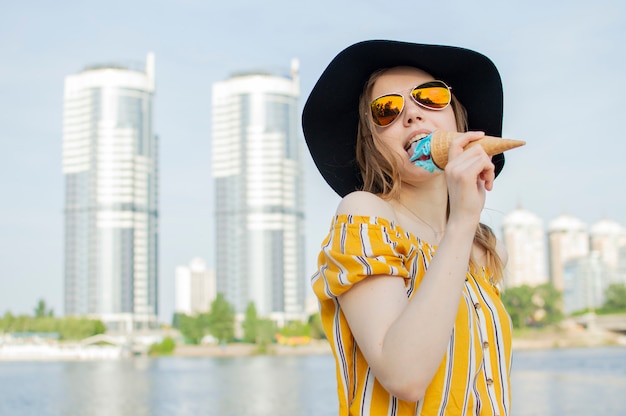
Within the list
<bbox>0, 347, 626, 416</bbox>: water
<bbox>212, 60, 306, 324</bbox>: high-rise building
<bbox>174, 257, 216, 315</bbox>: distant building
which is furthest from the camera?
<bbox>174, 257, 216, 315</bbox>: distant building

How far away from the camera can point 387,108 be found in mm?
1385

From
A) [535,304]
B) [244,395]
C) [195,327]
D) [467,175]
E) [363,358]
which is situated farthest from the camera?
[195,327]

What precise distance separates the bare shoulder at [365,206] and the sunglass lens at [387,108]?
0.16m

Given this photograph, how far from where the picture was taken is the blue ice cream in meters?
1.23

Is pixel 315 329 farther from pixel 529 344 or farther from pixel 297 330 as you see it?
pixel 529 344

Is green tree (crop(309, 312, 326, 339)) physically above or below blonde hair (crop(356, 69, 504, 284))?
below

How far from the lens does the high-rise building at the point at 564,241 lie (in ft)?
342

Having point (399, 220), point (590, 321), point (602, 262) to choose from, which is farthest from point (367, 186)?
point (602, 262)

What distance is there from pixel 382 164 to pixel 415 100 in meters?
0.12

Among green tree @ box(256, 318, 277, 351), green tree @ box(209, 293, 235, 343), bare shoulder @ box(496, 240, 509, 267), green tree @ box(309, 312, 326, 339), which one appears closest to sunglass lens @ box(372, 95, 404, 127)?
bare shoulder @ box(496, 240, 509, 267)

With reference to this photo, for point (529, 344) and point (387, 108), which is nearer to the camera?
point (387, 108)

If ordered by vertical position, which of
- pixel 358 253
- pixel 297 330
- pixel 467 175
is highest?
pixel 467 175

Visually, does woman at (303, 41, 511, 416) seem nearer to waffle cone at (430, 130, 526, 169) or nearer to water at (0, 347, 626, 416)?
waffle cone at (430, 130, 526, 169)

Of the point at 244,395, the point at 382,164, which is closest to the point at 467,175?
the point at 382,164
